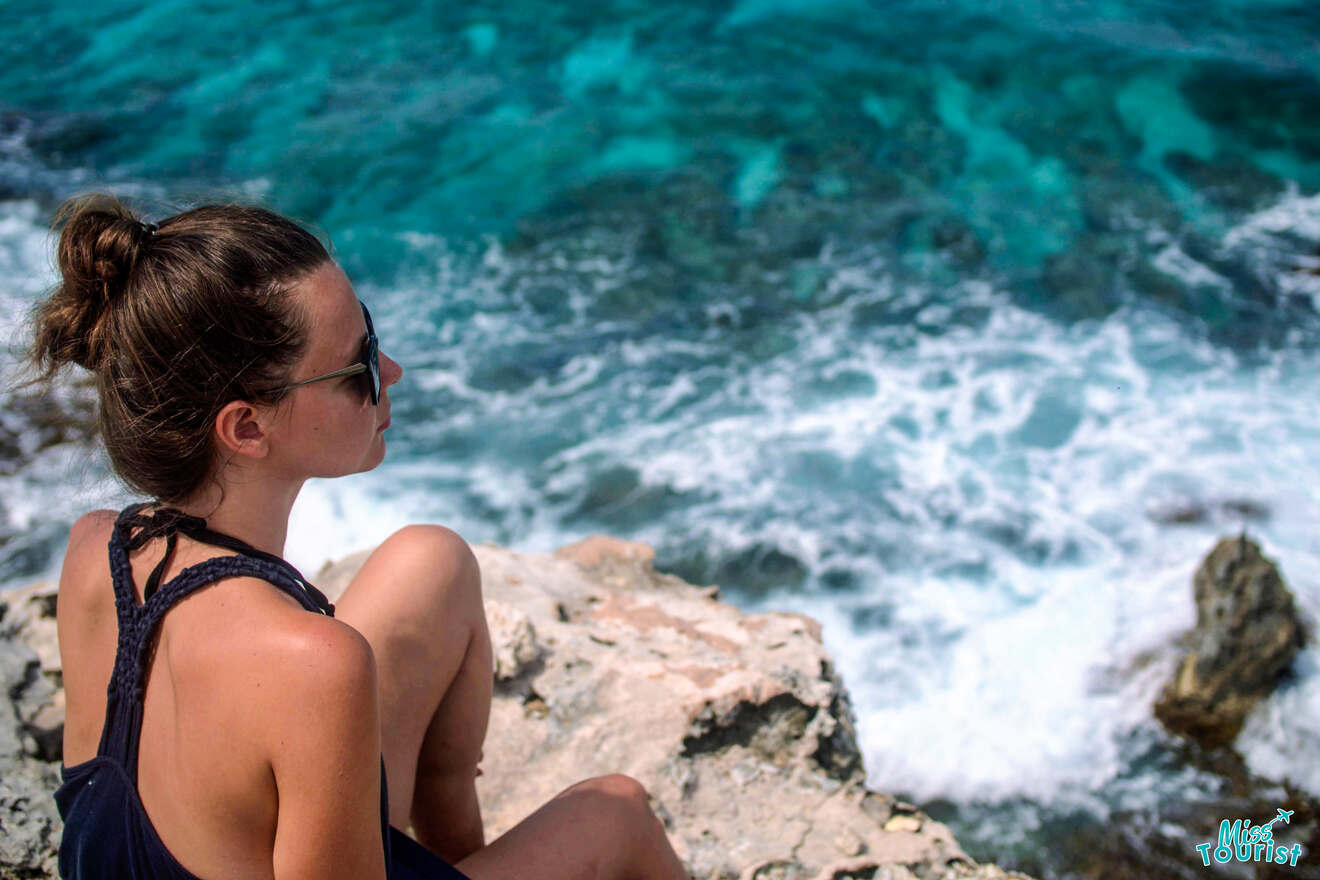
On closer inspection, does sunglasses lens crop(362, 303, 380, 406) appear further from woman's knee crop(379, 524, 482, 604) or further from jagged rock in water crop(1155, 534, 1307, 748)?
jagged rock in water crop(1155, 534, 1307, 748)

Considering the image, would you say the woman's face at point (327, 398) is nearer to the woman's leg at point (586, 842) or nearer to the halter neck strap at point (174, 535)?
the halter neck strap at point (174, 535)

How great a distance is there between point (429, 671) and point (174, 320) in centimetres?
85

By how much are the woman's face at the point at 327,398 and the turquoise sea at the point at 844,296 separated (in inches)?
27.5

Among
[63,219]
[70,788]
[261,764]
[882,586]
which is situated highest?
[63,219]

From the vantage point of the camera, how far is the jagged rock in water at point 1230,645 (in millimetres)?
4305

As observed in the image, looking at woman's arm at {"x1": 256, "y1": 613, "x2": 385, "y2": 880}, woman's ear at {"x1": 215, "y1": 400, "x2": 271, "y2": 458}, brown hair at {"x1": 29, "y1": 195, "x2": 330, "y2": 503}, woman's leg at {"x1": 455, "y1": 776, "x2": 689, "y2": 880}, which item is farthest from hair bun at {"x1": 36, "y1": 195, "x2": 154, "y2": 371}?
woman's leg at {"x1": 455, "y1": 776, "x2": 689, "y2": 880}

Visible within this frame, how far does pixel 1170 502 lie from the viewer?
18.5 feet

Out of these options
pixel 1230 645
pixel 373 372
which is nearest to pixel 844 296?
pixel 1230 645

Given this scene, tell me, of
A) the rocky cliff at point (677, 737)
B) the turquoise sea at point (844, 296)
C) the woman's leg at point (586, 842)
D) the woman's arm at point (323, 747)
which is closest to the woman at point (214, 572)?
the woman's arm at point (323, 747)

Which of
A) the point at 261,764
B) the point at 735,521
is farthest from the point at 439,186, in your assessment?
the point at 261,764

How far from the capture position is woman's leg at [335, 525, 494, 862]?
198 centimetres

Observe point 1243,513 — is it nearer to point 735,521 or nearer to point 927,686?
point 927,686

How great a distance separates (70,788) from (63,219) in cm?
87

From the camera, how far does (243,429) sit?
5.11 feet
